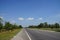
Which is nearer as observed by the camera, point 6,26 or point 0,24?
point 0,24

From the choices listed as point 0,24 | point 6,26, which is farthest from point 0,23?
point 6,26

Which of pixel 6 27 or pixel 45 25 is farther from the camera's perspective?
pixel 45 25

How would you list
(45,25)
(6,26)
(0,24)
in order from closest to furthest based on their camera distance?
(0,24) < (6,26) < (45,25)

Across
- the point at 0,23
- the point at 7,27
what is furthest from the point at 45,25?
the point at 0,23

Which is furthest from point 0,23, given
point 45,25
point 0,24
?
point 45,25

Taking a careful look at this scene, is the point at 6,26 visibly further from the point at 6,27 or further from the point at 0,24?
the point at 0,24

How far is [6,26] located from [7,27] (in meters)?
3.96

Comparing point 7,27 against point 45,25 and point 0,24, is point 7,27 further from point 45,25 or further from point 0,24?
point 45,25

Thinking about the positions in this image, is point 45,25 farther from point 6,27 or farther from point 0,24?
point 0,24

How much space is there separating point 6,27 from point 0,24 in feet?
91.6

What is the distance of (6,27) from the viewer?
104 m

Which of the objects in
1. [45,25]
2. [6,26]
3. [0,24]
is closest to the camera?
[0,24]

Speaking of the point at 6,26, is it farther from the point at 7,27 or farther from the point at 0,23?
the point at 0,23

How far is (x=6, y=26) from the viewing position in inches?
3991
